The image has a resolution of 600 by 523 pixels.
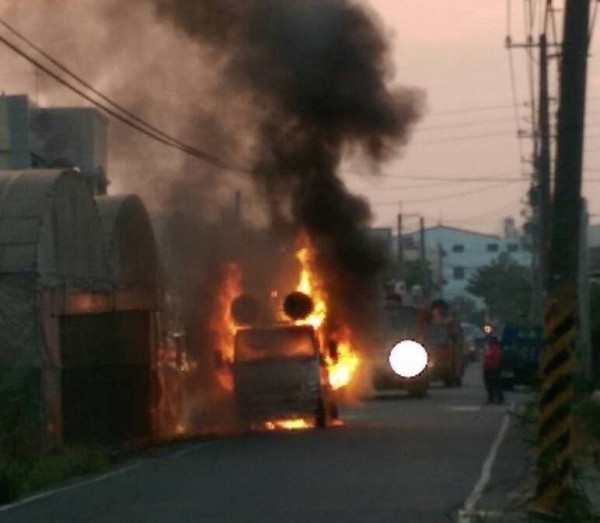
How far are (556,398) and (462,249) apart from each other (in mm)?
165661

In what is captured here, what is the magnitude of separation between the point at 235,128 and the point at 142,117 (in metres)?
2.87

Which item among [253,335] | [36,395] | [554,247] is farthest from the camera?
[253,335]

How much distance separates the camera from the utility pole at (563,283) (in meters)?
Answer: 17.3

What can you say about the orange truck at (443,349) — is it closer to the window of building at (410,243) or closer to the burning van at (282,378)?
the burning van at (282,378)

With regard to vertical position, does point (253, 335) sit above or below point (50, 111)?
below

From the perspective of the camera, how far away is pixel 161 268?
4028 cm

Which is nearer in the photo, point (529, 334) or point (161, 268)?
point (161, 268)

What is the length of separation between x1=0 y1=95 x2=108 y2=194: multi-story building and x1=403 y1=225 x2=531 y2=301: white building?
11509cm

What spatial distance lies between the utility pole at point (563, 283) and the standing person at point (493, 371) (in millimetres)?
27124

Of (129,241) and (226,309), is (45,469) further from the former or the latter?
(226,309)

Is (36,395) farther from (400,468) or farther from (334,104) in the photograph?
(334,104)

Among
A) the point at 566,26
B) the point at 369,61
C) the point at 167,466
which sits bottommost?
the point at 167,466

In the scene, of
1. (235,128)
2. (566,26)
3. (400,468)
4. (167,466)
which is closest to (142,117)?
(235,128)

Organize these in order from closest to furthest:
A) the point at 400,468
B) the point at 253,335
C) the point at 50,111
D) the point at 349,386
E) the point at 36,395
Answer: the point at 400,468
the point at 36,395
the point at 253,335
the point at 349,386
the point at 50,111
